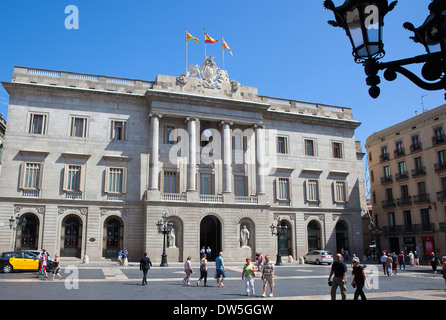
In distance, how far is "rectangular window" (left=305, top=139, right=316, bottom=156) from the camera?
4625cm

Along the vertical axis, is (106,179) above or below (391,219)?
above

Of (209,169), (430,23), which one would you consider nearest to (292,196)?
(209,169)

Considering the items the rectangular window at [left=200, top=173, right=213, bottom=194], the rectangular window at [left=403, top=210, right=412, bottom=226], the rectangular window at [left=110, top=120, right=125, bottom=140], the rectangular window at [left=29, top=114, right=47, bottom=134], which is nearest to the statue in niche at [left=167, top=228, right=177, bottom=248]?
the rectangular window at [left=200, top=173, right=213, bottom=194]

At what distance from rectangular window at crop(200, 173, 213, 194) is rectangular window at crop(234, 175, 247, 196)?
291 cm

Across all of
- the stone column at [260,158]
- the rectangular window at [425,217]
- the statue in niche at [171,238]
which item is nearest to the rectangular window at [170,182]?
the statue in niche at [171,238]

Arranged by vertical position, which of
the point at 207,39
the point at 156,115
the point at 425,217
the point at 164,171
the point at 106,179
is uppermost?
the point at 207,39

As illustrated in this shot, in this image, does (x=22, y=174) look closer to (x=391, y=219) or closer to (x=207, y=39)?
(x=207, y=39)

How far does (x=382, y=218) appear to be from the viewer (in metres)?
52.7

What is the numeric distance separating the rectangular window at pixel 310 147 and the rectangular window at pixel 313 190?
11.3 ft

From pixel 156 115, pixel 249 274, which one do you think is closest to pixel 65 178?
pixel 156 115

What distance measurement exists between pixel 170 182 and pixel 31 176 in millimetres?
12864

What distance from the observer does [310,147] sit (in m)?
46.6

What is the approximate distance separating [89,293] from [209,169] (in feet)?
83.0
